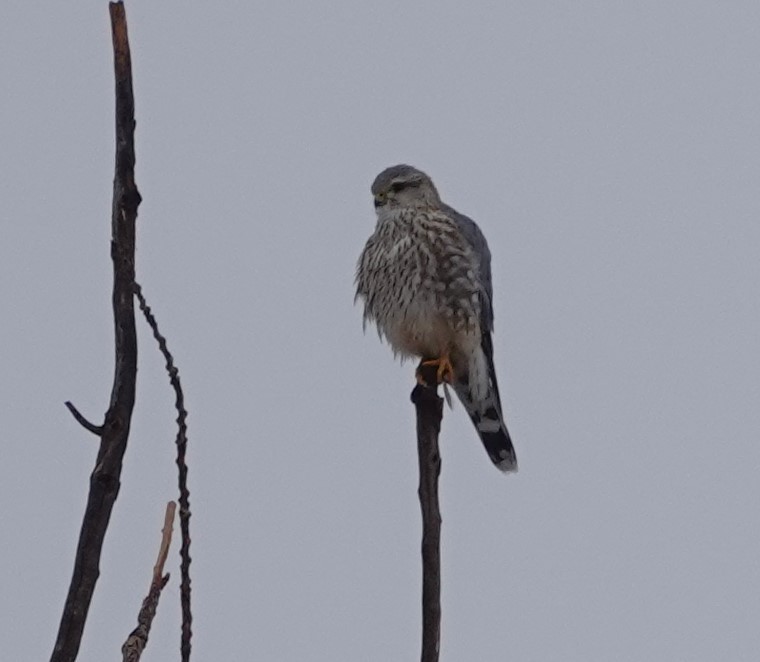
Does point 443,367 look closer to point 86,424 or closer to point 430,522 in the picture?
point 430,522

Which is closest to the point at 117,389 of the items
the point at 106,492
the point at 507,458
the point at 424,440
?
the point at 106,492

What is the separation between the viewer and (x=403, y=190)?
557cm

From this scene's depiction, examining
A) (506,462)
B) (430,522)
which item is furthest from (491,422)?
(430,522)

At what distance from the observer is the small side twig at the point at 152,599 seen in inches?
69.3

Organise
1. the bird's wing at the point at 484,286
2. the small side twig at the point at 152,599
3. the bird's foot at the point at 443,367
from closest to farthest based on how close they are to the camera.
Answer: the small side twig at the point at 152,599 < the bird's foot at the point at 443,367 < the bird's wing at the point at 484,286

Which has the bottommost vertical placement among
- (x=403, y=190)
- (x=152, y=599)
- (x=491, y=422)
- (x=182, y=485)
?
(x=152, y=599)

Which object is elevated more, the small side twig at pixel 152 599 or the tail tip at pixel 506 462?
the tail tip at pixel 506 462

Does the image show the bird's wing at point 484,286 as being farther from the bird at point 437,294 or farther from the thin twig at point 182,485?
the thin twig at point 182,485

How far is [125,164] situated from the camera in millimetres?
1923

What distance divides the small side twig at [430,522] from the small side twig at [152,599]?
407mm

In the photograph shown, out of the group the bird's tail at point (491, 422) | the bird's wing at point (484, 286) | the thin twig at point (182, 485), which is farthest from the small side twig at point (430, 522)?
the bird's tail at point (491, 422)

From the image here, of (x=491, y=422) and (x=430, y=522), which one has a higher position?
(x=491, y=422)

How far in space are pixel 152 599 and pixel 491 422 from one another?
3709 mm

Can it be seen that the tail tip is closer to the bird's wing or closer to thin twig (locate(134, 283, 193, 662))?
the bird's wing
